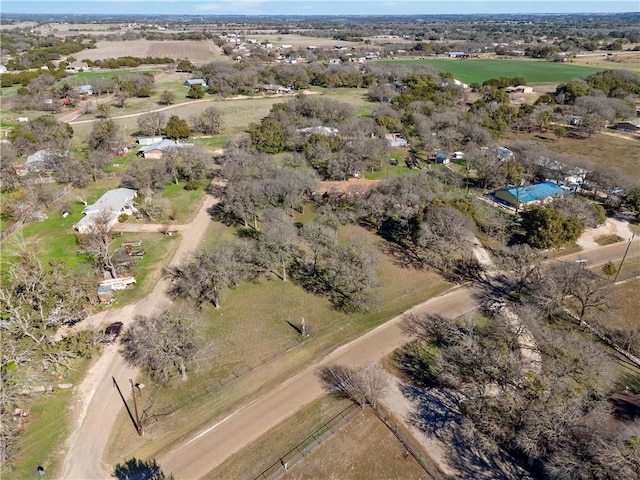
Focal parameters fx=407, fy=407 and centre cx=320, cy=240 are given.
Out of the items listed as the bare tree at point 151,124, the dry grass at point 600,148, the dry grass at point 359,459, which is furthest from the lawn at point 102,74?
the dry grass at point 359,459

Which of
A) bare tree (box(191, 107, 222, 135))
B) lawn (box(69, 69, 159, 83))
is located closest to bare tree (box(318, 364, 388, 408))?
bare tree (box(191, 107, 222, 135))

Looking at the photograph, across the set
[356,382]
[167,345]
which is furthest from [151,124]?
[356,382]

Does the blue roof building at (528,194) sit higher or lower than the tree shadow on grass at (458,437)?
higher

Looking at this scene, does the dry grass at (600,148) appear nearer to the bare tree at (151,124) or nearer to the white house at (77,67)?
the bare tree at (151,124)

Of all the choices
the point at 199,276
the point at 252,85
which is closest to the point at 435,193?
the point at 199,276

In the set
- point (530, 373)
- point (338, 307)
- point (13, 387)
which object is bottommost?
point (338, 307)

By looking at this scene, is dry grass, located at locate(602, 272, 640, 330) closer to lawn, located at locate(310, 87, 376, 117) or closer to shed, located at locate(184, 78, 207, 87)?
lawn, located at locate(310, 87, 376, 117)

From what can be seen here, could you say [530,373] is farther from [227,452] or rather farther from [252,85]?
[252,85]
